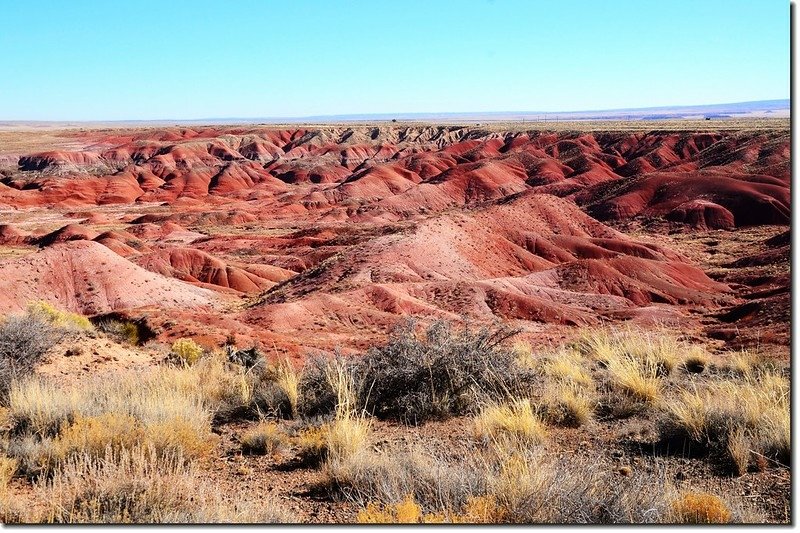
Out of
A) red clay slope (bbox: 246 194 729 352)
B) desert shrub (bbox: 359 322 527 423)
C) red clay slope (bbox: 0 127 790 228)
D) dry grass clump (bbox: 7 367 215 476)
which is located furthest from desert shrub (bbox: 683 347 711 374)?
red clay slope (bbox: 0 127 790 228)

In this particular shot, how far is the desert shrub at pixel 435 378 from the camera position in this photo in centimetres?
649

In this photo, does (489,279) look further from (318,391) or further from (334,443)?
(334,443)

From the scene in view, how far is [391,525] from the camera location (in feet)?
12.0

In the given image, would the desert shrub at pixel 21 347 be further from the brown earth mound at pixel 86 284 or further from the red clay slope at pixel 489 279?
the brown earth mound at pixel 86 284

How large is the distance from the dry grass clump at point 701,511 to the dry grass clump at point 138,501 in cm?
253

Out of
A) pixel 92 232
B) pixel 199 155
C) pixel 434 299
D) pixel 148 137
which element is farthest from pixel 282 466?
pixel 148 137

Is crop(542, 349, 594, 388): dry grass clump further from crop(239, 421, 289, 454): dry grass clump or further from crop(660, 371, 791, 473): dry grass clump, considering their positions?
crop(239, 421, 289, 454): dry grass clump

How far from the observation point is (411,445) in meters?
5.53

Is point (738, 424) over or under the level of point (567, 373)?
over

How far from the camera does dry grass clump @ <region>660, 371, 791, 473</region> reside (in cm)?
477

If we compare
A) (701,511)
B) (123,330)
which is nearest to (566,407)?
(701,511)

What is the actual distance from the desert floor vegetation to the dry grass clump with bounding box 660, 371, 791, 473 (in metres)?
0.02

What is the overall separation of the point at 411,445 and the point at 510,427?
0.90m

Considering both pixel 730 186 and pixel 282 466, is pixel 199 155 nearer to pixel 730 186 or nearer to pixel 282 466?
pixel 730 186
